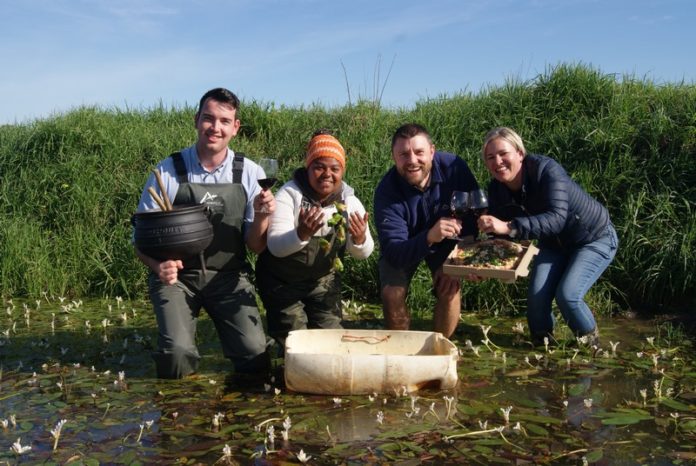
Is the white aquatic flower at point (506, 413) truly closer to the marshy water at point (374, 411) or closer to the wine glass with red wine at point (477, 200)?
the marshy water at point (374, 411)

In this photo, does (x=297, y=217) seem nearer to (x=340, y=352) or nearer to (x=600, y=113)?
(x=340, y=352)

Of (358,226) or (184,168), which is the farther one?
(184,168)

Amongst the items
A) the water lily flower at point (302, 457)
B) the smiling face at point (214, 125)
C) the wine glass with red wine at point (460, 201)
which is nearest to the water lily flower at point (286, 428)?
the water lily flower at point (302, 457)

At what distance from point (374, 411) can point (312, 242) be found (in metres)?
1.31

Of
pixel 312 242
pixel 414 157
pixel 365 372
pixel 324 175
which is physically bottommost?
pixel 365 372

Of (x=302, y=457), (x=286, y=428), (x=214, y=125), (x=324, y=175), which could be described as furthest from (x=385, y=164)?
(x=302, y=457)

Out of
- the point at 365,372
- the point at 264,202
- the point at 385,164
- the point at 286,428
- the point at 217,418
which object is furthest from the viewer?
the point at 385,164

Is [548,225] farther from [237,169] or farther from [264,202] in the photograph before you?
[237,169]

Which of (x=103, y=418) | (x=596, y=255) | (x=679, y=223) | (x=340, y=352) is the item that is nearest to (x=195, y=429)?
(x=103, y=418)

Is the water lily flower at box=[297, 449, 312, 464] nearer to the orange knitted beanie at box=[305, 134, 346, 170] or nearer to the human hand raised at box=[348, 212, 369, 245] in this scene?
the human hand raised at box=[348, 212, 369, 245]

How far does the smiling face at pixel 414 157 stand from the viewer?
4.79 metres

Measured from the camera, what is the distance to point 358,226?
14.9 ft

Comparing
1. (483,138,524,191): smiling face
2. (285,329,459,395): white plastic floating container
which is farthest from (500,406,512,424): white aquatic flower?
(483,138,524,191): smiling face

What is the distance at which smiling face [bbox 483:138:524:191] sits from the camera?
187 inches
